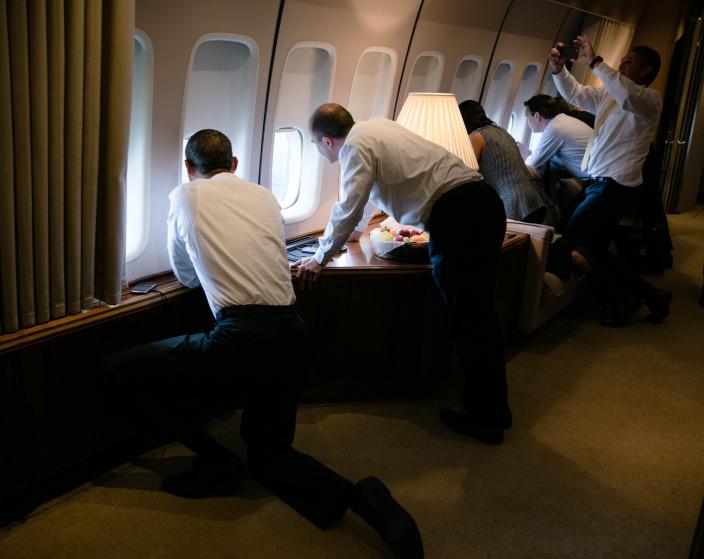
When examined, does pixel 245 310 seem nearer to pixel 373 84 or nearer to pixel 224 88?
pixel 224 88

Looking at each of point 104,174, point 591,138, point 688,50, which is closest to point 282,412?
point 104,174

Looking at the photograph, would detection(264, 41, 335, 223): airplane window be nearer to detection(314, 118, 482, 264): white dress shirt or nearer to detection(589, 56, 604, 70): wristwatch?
detection(314, 118, 482, 264): white dress shirt

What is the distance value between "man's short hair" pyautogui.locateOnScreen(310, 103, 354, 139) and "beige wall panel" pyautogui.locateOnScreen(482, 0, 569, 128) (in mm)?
3061

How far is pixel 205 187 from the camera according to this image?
2717mm

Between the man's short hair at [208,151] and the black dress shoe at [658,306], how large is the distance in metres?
3.90

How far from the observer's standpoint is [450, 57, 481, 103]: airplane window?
6.01m

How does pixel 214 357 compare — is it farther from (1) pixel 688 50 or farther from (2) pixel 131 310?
(1) pixel 688 50

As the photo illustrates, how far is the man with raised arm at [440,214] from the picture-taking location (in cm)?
326

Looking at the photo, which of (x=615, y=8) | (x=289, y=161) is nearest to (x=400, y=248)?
(x=289, y=161)

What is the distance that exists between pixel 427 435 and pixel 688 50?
6546 millimetres

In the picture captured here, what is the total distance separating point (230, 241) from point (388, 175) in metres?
0.99

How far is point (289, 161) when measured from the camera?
4.55 meters

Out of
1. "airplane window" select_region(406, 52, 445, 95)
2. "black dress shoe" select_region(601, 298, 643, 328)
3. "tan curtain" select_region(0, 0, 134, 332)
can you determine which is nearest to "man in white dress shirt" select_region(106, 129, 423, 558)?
"tan curtain" select_region(0, 0, 134, 332)

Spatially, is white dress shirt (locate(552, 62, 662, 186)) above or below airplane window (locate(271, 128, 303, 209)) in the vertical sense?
above
